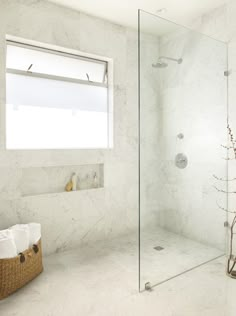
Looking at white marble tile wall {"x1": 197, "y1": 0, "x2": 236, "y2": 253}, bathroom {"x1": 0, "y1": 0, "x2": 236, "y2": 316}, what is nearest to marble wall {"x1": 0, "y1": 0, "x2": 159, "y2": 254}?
bathroom {"x1": 0, "y1": 0, "x2": 236, "y2": 316}

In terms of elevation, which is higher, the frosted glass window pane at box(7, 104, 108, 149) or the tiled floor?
the frosted glass window pane at box(7, 104, 108, 149)

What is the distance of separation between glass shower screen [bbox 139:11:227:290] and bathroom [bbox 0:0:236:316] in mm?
10

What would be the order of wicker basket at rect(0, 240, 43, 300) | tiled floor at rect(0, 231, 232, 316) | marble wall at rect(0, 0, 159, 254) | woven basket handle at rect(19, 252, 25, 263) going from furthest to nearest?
marble wall at rect(0, 0, 159, 254)
woven basket handle at rect(19, 252, 25, 263)
wicker basket at rect(0, 240, 43, 300)
tiled floor at rect(0, 231, 232, 316)

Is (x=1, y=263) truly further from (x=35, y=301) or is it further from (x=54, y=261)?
(x=54, y=261)

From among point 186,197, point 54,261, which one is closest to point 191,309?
point 186,197

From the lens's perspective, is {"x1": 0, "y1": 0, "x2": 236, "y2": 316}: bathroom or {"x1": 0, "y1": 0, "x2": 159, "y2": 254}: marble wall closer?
{"x1": 0, "y1": 0, "x2": 236, "y2": 316}: bathroom

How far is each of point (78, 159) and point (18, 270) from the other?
1.23m

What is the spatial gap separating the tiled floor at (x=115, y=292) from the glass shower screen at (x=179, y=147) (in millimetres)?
83

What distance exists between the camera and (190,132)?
7.36ft

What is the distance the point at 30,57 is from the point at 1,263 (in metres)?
1.95

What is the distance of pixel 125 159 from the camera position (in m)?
3.11

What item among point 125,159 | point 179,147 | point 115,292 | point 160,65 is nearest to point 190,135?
point 179,147

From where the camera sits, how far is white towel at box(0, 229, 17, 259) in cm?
185

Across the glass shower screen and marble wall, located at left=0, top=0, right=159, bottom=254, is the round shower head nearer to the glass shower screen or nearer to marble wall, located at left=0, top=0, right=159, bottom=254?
the glass shower screen
